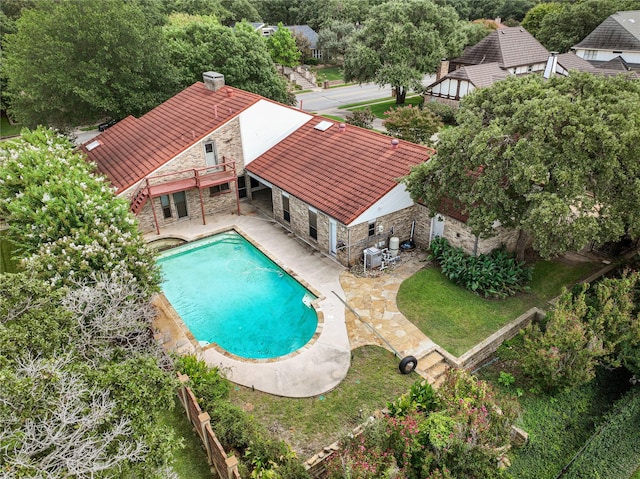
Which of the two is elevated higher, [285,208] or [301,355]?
[285,208]

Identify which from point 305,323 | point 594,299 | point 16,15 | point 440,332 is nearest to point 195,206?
point 305,323

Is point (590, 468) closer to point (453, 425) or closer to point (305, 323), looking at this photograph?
point (453, 425)

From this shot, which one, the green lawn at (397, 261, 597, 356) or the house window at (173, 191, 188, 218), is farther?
the house window at (173, 191, 188, 218)

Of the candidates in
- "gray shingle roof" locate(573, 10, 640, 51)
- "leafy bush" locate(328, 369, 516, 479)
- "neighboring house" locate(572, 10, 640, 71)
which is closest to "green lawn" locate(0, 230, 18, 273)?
"leafy bush" locate(328, 369, 516, 479)

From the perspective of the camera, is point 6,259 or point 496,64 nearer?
point 6,259

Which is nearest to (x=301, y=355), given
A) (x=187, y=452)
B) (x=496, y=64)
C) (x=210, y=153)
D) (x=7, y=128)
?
(x=187, y=452)

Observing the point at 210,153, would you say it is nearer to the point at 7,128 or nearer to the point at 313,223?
the point at 313,223

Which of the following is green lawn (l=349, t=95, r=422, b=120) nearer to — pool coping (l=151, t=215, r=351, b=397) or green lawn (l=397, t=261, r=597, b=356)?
green lawn (l=397, t=261, r=597, b=356)
